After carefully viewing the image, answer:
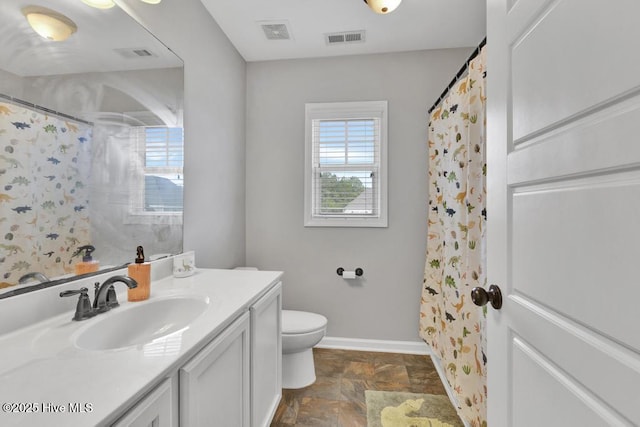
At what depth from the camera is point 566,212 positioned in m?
0.59

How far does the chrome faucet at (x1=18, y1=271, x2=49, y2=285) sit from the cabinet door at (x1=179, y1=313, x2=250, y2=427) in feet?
1.91

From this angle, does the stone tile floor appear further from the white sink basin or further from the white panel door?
the white panel door

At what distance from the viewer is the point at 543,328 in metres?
0.66

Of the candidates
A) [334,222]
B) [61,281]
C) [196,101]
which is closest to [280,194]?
[334,222]

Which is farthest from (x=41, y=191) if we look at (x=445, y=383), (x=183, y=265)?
(x=445, y=383)

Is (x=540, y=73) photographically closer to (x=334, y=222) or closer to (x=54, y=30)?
(x=54, y=30)

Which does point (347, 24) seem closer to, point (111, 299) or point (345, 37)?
point (345, 37)

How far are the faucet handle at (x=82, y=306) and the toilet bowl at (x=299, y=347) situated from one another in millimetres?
1100

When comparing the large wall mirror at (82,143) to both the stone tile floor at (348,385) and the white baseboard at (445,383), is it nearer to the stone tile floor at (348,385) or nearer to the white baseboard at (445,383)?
the stone tile floor at (348,385)

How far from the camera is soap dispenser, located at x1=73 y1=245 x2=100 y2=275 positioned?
1067 mm

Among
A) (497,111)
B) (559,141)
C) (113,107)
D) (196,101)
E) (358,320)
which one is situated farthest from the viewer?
(358,320)

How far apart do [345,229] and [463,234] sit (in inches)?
42.6

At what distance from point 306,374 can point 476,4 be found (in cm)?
264

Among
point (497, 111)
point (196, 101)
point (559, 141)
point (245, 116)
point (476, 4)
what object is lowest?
point (559, 141)
